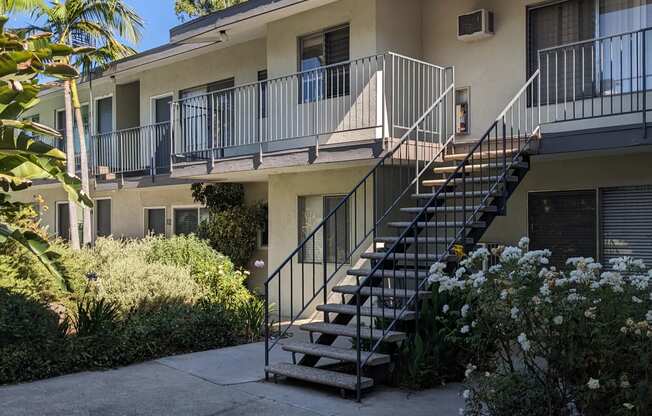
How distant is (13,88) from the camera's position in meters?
7.03

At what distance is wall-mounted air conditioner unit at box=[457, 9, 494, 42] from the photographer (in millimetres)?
10453

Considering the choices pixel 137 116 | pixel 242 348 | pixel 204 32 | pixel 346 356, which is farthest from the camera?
pixel 137 116

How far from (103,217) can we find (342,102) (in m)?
11.4

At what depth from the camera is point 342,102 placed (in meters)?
11.5

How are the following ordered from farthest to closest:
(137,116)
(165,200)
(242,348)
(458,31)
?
1. (137,116)
2. (165,200)
3. (458,31)
4. (242,348)

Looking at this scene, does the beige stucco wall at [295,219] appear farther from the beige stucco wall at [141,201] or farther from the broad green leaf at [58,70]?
the broad green leaf at [58,70]

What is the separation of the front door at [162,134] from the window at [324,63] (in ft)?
18.5

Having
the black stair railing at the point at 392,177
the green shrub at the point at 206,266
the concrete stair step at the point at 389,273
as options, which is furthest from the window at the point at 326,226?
the concrete stair step at the point at 389,273

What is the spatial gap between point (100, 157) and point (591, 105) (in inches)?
526

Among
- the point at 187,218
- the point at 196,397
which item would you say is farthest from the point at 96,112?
the point at 196,397

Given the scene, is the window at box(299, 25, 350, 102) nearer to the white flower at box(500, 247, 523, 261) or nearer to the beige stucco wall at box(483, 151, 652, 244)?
the beige stucco wall at box(483, 151, 652, 244)

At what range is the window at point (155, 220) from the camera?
59.1 ft

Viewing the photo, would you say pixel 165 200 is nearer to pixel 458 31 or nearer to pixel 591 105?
pixel 458 31

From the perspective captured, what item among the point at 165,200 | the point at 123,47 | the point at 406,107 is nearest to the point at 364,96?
the point at 406,107
